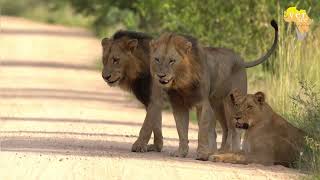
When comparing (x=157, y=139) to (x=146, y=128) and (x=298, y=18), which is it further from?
(x=298, y=18)

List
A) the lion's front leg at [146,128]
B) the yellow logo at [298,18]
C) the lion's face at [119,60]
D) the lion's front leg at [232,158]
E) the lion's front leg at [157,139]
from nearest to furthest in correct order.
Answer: the lion's front leg at [232,158]
the lion's face at [119,60]
the lion's front leg at [146,128]
the lion's front leg at [157,139]
the yellow logo at [298,18]

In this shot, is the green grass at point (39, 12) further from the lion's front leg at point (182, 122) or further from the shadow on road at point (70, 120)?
the lion's front leg at point (182, 122)

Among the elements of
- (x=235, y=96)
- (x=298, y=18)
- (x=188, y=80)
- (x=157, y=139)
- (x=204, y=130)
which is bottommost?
(x=157, y=139)

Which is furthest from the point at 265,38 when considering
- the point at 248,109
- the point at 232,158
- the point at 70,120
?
the point at 232,158

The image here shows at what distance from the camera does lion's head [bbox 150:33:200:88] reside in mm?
13016

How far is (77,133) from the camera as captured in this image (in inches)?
646

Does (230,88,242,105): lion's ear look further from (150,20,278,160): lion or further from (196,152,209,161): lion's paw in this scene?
(196,152,209,161): lion's paw

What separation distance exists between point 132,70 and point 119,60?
0.19 meters

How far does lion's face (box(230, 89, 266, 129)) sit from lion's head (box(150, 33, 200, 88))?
504mm

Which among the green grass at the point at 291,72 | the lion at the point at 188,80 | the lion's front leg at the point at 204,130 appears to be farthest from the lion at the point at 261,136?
the green grass at the point at 291,72

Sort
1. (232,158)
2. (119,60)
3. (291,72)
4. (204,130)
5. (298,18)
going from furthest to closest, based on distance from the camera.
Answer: (291,72) → (298,18) → (119,60) → (204,130) → (232,158)

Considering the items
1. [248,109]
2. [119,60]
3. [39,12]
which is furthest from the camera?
[39,12]

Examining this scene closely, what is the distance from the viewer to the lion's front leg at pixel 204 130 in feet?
43.6

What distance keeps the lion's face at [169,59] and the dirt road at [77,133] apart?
84 centimetres
